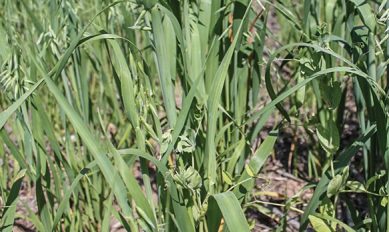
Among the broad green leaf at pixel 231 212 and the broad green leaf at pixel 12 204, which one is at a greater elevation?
the broad green leaf at pixel 231 212

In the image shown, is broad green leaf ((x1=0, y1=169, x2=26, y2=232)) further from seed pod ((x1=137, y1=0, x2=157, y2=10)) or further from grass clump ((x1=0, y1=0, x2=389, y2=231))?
seed pod ((x1=137, y1=0, x2=157, y2=10))

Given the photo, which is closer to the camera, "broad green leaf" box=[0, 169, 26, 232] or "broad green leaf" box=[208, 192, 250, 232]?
"broad green leaf" box=[208, 192, 250, 232]

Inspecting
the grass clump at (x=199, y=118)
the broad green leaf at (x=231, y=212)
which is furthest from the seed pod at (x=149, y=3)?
the broad green leaf at (x=231, y=212)

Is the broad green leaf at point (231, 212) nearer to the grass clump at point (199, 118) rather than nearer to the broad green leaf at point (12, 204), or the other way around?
the grass clump at point (199, 118)

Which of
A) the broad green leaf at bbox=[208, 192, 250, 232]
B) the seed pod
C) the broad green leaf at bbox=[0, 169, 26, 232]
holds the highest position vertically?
the seed pod

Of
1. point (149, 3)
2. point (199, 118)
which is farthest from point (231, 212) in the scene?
point (149, 3)

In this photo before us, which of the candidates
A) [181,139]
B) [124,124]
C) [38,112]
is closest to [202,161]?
[181,139]

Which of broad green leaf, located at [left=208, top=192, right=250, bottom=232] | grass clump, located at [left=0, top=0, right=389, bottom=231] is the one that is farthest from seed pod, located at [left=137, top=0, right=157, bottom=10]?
broad green leaf, located at [left=208, top=192, right=250, bottom=232]

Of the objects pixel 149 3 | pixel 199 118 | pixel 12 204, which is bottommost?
pixel 12 204

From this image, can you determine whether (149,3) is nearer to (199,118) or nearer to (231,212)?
(199,118)

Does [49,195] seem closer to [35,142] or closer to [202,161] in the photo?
[35,142]

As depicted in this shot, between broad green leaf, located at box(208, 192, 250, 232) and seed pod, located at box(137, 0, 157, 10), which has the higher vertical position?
seed pod, located at box(137, 0, 157, 10)

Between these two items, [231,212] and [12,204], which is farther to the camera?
[12,204]
